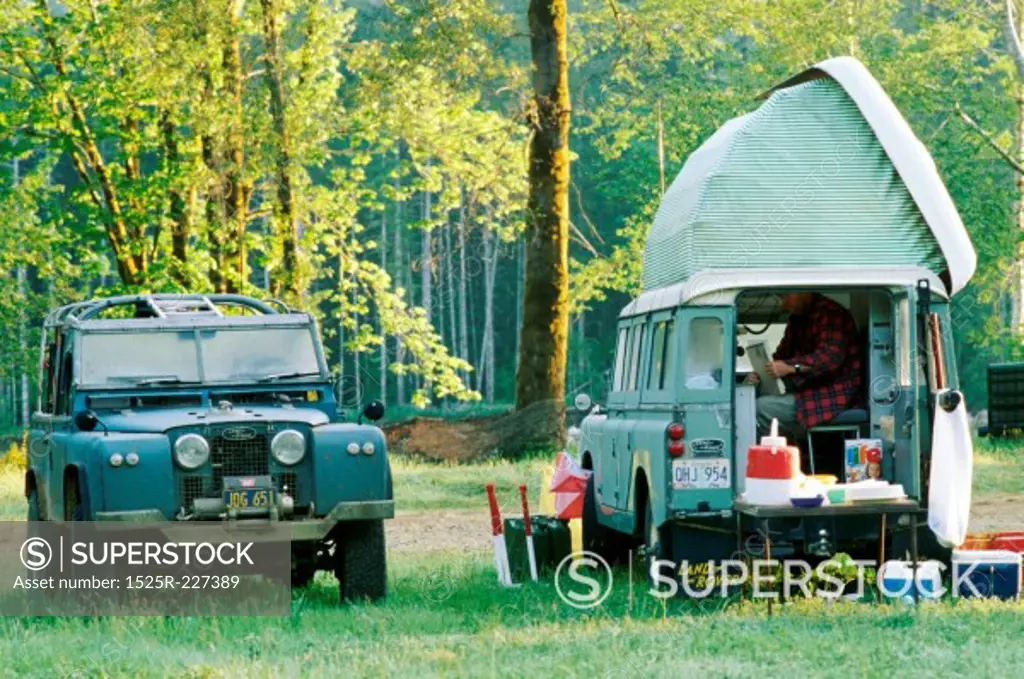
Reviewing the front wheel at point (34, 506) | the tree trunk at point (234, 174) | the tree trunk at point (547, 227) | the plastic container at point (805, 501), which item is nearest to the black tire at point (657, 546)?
the plastic container at point (805, 501)

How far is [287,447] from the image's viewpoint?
512 inches

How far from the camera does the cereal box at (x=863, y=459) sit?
1299 cm

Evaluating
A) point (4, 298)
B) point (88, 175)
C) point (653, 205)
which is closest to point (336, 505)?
point (88, 175)

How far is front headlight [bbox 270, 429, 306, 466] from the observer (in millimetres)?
13000

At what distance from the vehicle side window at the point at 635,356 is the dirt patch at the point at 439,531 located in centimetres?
407

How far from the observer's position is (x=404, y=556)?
1741 centimetres

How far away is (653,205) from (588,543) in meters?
35.2

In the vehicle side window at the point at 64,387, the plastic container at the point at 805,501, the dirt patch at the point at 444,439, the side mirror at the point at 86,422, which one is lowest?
the dirt patch at the point at 444,439

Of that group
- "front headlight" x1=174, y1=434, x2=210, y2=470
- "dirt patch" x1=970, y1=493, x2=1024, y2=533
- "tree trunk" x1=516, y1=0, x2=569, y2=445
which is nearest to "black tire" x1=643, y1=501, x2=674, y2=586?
"front headlight" x1=174, y1=434, x2=210, y2=470

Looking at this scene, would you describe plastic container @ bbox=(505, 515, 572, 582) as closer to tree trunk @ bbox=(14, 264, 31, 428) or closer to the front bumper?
the front bumper

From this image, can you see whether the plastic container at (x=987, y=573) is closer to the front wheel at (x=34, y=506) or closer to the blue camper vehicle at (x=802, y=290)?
the blue camper vehicle at (x=802, y=290)

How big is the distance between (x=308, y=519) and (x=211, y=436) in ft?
2.90

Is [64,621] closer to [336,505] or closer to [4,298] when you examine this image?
[336,505]

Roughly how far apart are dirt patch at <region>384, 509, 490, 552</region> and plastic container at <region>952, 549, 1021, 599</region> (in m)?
6.62
